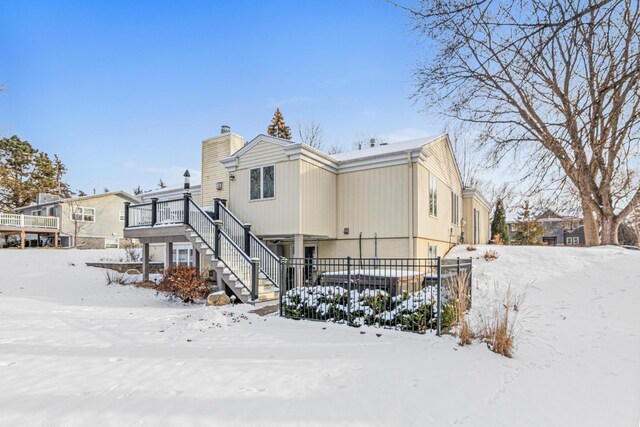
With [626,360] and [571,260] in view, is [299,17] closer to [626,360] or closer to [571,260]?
[626,360]

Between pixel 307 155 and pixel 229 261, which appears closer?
pixel 229 261

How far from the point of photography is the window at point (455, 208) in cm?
1702

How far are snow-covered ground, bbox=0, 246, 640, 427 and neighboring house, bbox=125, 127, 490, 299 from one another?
3.48 m

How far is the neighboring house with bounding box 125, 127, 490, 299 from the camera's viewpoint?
459 inches

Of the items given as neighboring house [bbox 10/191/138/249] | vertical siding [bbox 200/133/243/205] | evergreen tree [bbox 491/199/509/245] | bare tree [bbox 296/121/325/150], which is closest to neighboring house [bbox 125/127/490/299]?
vertical siding [bbox 200/133/243/205]

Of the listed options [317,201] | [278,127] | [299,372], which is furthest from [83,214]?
[299,372]

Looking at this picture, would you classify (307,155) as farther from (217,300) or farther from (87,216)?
(87,216)

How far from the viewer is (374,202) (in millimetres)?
12648

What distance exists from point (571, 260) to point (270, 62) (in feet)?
47.6

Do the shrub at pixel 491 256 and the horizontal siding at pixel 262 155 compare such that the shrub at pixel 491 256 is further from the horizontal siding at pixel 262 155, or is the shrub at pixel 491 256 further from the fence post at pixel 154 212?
the fence post at pixel 154 212

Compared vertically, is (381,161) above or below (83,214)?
above

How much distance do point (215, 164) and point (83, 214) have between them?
21399mm

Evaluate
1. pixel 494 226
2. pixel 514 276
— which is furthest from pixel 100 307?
pixel 494 226

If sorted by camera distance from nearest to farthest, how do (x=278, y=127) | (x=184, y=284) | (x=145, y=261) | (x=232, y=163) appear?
(x=184, y=284)
(x=232, y=163)
(x=145, y=261)
(x=278, y=127)
